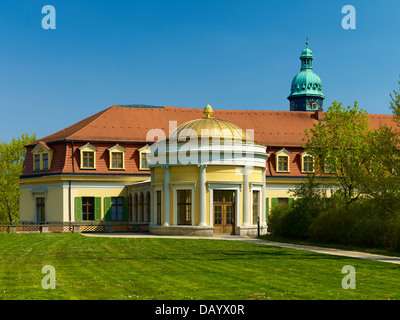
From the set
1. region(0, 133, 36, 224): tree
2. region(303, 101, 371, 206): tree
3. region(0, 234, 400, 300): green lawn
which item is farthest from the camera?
region(0, 133, 36, 224): tree

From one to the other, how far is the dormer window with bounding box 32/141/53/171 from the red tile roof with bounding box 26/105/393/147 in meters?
0.77

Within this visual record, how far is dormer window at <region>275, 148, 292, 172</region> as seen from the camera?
5062cm

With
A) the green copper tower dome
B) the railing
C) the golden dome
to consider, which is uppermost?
the green copper tower dome

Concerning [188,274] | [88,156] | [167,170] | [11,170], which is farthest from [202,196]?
[11,170]

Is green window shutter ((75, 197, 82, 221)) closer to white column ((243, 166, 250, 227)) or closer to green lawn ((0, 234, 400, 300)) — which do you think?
white column ((243, 166, 250, 227))

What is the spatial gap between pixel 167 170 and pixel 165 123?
1323 centimetres

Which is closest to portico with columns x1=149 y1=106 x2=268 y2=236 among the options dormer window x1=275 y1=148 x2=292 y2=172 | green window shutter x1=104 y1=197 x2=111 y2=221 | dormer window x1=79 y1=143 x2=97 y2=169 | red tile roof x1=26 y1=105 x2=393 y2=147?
green window shutter x1=104 y1=197 x2=111 y2=221

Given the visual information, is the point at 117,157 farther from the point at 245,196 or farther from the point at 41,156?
the point at 245,196

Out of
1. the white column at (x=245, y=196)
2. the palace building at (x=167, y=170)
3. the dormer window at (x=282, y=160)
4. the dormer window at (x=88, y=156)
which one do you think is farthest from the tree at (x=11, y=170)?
the white column at (x=245, y=196)

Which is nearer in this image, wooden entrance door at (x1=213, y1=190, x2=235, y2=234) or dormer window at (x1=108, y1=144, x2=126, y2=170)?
wooden entrance door at (x1=213, y1=190, x2=235, y2=234)

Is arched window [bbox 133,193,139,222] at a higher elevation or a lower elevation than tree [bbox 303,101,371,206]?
lower

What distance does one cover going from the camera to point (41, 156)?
165 ft

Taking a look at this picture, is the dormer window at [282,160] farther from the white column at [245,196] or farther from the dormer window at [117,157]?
the dormer window at [117,157]
